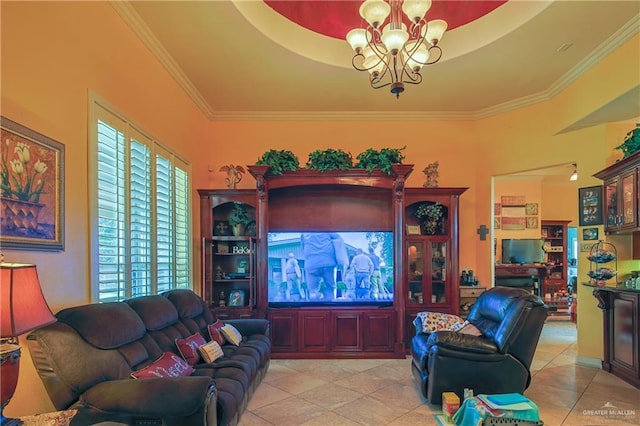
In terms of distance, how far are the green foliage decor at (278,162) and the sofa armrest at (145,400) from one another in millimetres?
3120

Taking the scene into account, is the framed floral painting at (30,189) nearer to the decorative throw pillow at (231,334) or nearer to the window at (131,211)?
the window at (131,211)


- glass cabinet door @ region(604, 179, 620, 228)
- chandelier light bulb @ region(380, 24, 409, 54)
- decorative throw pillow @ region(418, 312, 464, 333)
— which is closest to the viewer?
chandelier light bulb @ region(380, 24, 409, 54)

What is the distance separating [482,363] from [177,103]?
4.19 m

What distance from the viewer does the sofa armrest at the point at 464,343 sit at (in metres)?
3.26

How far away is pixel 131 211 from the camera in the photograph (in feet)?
10.6

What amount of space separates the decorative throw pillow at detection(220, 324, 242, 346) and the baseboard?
4.17 m

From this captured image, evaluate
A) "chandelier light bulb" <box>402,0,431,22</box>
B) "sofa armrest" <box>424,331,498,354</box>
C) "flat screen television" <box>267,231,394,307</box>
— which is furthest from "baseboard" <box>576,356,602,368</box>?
"chandelier light bulb" <box>402,0,431,22</box>

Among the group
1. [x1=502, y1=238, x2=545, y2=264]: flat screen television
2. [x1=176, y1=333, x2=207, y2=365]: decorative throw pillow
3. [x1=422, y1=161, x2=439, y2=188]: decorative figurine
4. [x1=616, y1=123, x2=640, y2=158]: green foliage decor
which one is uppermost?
[x1=616, y1=123, x2=640, y2=158]: green foliage decor

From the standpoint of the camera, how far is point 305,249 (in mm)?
5246

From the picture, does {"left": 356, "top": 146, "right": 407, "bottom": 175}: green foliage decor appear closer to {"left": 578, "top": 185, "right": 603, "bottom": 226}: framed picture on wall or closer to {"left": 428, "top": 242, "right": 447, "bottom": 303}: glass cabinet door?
{"left": 428, "top": 242, "right": 447, "bottom": 303}: glass cabinet door

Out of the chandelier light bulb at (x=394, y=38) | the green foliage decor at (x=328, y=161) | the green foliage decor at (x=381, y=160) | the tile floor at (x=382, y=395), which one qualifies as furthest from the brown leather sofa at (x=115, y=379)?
the green foliage decor at (x=381, y=160)

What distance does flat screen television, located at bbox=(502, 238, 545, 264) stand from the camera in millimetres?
8562

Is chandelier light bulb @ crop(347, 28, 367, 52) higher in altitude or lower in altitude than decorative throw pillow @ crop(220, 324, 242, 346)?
higher

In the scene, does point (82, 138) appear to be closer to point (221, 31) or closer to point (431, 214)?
point (221, 31)
